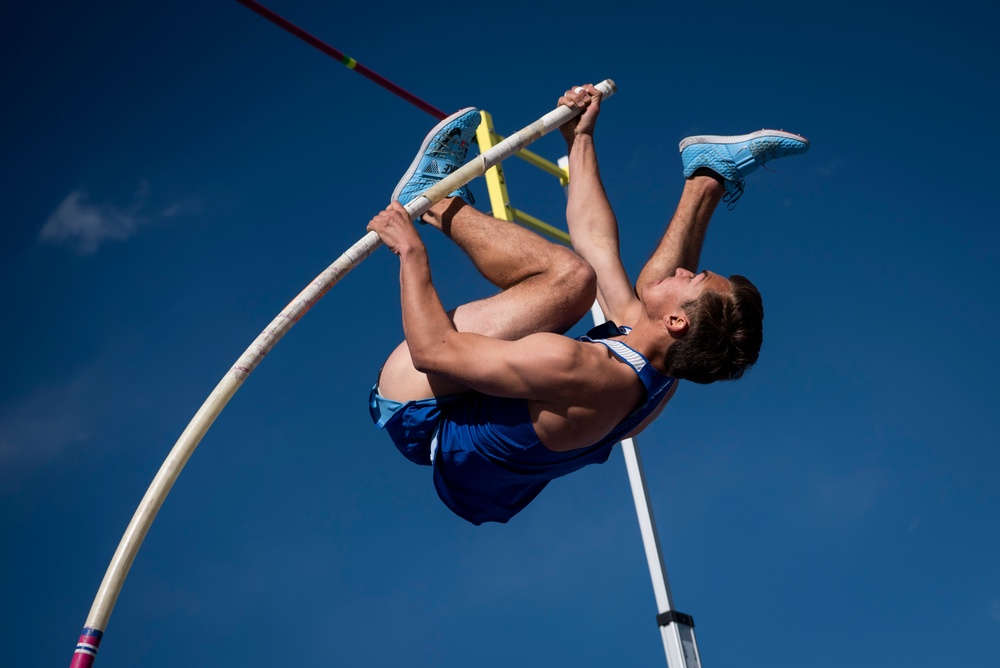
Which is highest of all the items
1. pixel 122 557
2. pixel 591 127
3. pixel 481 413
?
pixel 591 127

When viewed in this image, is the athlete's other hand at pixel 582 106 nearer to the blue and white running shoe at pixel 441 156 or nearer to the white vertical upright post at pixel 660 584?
the blue and white running shoe at pixel 441 156

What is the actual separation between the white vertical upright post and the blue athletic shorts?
124 centimetres

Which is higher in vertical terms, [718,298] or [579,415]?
[718,298]

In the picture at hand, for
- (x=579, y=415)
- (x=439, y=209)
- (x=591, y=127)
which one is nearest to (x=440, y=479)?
(x=579, y=415)

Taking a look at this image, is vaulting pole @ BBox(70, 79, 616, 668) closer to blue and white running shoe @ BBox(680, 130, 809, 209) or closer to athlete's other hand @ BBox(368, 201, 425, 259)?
athlete's other hand @ BBox(368, 201, 425, 259)

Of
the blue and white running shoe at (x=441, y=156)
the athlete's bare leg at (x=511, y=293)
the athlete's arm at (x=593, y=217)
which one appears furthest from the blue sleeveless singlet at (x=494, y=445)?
the blue and white running shoe at (x=441, y=156)

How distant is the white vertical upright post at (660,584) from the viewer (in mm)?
5379

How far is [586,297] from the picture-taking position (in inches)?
149

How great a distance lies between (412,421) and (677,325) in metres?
1.02

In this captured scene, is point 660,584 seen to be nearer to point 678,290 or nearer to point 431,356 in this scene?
point 678,290

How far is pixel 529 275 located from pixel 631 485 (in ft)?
9.22

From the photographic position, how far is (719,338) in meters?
3.68

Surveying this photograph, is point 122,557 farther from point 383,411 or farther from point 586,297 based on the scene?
point 586,297

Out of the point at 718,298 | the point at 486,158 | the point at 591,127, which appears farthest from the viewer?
the point at 591,127
